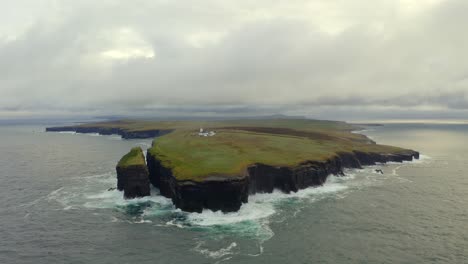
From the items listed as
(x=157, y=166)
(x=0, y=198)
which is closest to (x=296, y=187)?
(x=157, y=166)

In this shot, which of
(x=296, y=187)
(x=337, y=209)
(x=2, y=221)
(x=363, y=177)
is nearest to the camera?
(x=2, y=221)

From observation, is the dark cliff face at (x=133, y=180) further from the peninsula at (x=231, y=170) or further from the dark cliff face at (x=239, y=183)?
the dark cliff face at (x=239, y=183)

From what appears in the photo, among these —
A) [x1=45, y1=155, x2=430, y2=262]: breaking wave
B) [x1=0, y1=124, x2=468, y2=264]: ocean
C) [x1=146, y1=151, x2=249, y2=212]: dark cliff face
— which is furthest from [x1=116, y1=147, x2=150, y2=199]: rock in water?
[x1=146, y1=151, x2=249, y2=212]: dark cliff face

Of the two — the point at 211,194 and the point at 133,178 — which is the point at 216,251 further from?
the point at 133,178

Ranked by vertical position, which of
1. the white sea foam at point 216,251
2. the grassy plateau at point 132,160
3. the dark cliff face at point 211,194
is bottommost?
the white sea foam at point 216,251

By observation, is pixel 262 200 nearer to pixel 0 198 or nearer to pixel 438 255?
pixel 438 255

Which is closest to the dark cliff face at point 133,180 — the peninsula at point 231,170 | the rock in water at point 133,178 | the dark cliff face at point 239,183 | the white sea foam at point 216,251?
the rock in water at point 133,178
